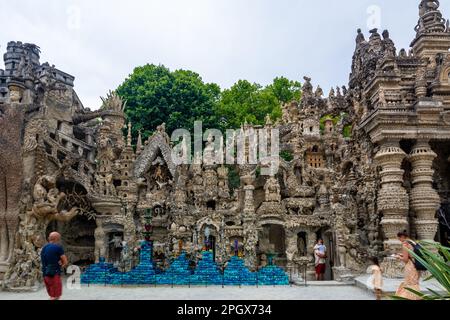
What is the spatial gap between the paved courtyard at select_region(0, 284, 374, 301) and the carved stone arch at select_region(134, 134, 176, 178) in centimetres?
598

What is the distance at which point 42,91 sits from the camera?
Answer: 17.3 metres

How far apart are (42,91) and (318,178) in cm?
1343

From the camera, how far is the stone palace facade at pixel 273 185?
→ 12836 millimetres

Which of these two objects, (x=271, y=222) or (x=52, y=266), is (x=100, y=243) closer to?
(x=271, y=222)

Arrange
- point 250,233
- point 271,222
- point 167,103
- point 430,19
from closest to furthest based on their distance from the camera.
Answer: point 250,233 → point 271,222 → point 430,19 → point 167,103

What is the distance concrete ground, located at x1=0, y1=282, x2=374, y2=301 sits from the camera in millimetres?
10141

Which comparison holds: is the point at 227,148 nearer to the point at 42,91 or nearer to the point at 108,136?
the point at 108,136

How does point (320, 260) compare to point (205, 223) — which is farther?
point (205, 223)

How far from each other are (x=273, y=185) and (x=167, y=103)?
12.6 m

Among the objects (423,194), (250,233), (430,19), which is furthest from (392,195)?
(430,19)

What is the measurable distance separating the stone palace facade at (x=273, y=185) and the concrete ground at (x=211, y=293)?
1.23 meters

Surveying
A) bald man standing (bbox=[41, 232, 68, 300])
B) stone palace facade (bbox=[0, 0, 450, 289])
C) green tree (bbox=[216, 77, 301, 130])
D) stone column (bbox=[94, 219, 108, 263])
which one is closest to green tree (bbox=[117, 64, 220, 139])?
green tree (bbox=[216, 77, 301, 130])

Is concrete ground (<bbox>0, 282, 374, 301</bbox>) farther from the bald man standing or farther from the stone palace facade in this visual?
the bald man standing

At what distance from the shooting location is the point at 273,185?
14859 mm
